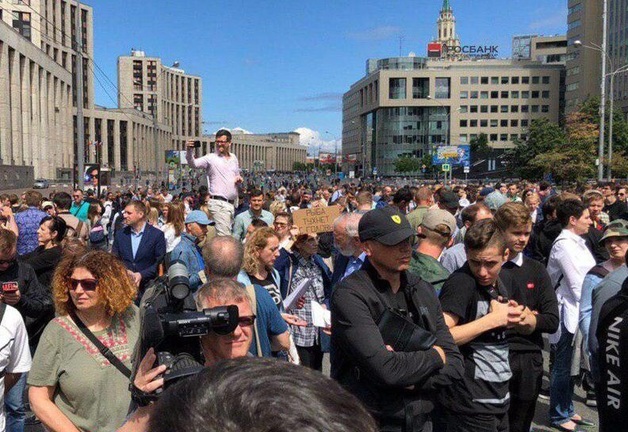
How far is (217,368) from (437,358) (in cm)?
212

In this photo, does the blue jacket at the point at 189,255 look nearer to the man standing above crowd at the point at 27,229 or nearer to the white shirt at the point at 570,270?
the man standing above crowd at the point at 27,229

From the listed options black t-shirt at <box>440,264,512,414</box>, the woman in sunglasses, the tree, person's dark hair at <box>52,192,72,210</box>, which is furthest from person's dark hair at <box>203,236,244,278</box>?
the tree

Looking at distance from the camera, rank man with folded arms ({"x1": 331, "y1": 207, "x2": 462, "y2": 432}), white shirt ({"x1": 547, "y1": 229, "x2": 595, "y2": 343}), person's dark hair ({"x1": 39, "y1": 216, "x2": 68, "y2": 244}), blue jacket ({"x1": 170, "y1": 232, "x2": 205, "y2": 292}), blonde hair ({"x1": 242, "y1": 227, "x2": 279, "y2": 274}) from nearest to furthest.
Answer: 1. man with folded arms ({"x1": 331, "y1": 207, "x2": 462, "y2": 432})
2. blonde hair ({"x1": 242, "y1": 227, "x2": 279, "y2": 274})
3. white shirt ({"x1": 547, "y1": 229, "x2": 595, "y2": 343})
4. person's dark hair ({"x1": 39, "y1": 216, "x2": 68, "y2": 244})
5. blue jacket ({"x1": 170, "y1": 232, "x2": 205, "y2": 292})

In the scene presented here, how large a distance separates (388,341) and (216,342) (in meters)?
0.85

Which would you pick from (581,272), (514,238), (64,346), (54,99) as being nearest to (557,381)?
(581,272)

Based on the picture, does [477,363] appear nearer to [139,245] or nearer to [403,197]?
[139,245]

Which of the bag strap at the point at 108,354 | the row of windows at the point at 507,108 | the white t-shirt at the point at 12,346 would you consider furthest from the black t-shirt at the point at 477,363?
the row of windows at the point at 507,108

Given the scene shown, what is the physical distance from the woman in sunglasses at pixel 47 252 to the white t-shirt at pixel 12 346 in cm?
224

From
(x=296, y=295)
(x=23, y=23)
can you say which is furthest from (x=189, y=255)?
(x=23, y=23)

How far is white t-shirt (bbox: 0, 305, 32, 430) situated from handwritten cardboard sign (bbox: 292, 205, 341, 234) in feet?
10.1

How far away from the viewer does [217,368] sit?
106 centimetres

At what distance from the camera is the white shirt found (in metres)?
5.51

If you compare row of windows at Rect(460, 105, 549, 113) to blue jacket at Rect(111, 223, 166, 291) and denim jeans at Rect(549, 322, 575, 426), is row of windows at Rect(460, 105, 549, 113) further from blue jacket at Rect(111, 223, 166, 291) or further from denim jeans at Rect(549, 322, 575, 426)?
denim jeans at Rect(549, 322, 575, 426)

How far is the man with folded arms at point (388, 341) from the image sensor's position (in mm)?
2936
